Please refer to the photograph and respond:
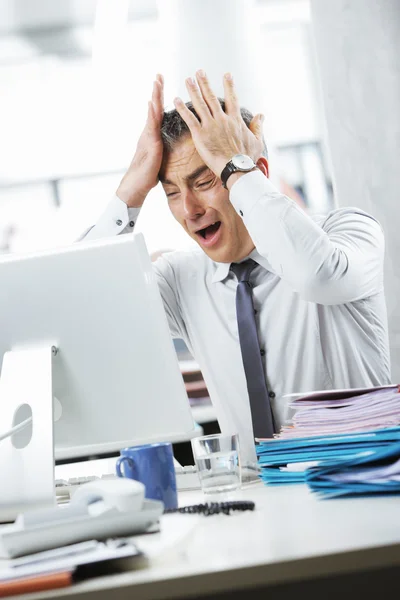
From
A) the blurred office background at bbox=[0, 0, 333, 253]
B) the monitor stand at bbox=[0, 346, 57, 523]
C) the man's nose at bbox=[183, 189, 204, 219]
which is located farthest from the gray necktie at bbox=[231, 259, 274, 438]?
the blurred office background at bbox=[0, 0, 333, 253]

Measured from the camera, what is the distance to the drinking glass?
119 cm

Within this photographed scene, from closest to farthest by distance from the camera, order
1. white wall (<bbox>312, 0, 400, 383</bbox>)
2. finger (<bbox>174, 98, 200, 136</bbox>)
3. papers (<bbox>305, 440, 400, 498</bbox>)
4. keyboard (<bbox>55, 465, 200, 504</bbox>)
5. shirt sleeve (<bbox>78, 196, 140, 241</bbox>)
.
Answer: papers (<bbox>305, 440, 400, 498</bbox>) < keyboard (<bbox>55, 465, 200, 504</bbox>) < finger (<bbox>174, 98, 200, 136</bbox>) < shirt sleeve (<bbox>78, 196, 140, 241</bbox>) < white wall (<bbox>312, 0, 400, 383</bbox>)

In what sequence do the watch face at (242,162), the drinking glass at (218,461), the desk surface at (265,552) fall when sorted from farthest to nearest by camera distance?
the watch face at (242,162) < the drinking glass at (218,461) < the desk surface at (265,552)

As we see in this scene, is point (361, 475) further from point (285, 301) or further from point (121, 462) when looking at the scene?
point (285, 301)

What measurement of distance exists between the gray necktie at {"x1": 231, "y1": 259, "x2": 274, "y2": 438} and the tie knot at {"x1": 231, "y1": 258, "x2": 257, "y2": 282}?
4 centimetres

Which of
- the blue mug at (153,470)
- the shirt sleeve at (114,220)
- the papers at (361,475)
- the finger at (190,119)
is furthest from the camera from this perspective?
the shirt sleeve at (114,220)

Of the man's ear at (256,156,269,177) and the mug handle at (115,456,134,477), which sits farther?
the man's ear at (256,156,269,177)

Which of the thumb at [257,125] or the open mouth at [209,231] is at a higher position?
the thumb at [257,125]

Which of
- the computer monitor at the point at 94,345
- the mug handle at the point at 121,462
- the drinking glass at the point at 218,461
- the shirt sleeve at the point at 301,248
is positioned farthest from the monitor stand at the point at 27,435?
the shirt sleeve at the point at 301,248

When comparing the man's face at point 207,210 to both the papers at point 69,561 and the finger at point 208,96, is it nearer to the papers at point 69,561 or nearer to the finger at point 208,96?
the finger at point 208,96

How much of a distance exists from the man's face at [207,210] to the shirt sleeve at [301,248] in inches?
8.9

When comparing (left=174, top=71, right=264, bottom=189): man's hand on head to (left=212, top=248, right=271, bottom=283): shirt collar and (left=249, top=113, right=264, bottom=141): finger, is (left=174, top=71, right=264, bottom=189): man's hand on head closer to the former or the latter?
(left=249, top=113, right=264, bottom=141): finger

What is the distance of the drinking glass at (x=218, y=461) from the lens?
119 centimetres

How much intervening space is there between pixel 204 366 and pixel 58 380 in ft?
2.98
